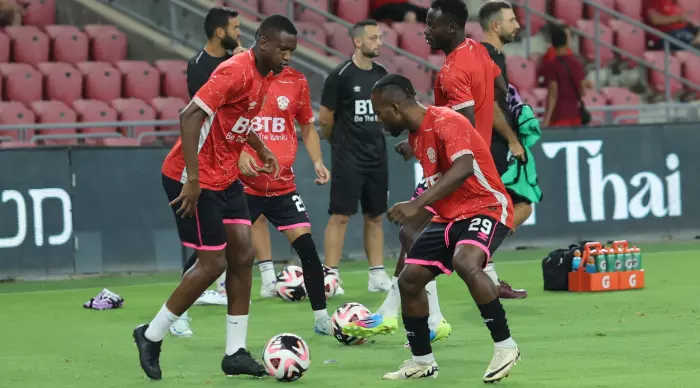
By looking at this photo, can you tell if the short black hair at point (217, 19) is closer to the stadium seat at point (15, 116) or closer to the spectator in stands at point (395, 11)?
the stadium seat at point (15, 116)

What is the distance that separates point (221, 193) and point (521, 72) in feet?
40.4

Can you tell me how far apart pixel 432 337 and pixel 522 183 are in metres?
2.85

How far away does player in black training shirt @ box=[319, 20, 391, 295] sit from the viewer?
12.4 meters

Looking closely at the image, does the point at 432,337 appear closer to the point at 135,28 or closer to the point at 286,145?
the point at 286,145

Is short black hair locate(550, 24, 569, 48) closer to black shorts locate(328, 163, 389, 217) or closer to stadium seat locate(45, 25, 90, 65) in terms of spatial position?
black shorts locate(328, 163, 389, 217)

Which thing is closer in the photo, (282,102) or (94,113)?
(282,102)

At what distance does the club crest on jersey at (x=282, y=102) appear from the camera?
436 inches

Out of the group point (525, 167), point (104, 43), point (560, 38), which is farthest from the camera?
point (104, 43)

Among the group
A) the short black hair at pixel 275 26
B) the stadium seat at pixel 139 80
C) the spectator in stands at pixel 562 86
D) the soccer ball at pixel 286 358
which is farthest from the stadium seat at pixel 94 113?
the soccer ball at pixel 286 358

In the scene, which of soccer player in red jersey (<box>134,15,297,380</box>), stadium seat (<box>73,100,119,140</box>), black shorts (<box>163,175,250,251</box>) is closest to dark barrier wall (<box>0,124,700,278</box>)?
stadium seat (<box>73,100,119,140</box>)

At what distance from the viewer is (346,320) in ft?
30.4

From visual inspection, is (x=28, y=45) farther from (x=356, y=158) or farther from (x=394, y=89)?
(x=394, y=89)

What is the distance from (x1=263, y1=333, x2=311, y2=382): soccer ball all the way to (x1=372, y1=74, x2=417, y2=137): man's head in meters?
1.42

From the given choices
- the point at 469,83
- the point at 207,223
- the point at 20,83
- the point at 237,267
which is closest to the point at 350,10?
the point at 20,83
